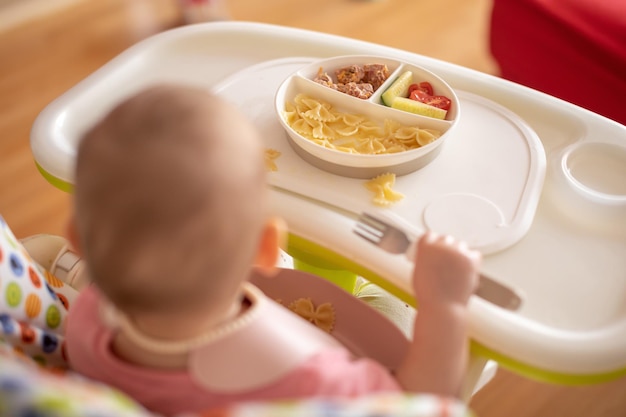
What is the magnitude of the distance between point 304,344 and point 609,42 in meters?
0.87

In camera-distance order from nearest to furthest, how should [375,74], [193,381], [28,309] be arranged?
[193,381] < [28,309] < [375,74]

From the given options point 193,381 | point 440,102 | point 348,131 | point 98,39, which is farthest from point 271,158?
point 98,39

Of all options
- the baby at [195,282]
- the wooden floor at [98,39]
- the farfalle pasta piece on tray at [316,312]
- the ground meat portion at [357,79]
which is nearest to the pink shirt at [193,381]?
the baby at [195,282]

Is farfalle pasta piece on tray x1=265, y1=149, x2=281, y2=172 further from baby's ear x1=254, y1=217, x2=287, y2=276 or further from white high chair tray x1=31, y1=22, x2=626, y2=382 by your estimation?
baby's ear x1=254, y1=217, x2=287, y2=276

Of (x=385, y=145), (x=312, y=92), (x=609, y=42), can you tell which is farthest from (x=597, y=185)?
(x=609, y=42)

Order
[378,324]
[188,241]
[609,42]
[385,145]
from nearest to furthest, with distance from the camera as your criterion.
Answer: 1. [188,241]
2. [378,324]
3. [385,145]
4. [609,42]

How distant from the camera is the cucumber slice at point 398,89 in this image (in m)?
0.84

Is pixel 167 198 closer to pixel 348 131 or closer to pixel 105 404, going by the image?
pixel 105 404

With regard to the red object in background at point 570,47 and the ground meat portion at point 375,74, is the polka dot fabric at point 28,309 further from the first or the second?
the red object in background at point 570,47

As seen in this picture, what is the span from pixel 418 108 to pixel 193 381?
440 mm

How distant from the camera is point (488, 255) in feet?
2.28

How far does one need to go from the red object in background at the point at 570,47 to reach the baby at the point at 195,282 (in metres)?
0.70

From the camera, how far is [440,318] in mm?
588

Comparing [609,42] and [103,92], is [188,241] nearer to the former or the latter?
[103,92]
